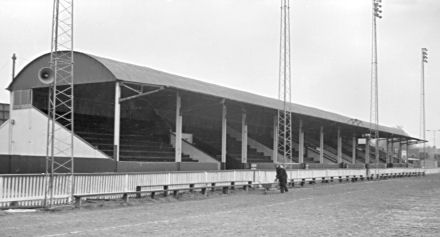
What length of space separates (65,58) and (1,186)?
454 inches

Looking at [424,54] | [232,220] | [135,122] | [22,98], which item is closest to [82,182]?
[232,220]

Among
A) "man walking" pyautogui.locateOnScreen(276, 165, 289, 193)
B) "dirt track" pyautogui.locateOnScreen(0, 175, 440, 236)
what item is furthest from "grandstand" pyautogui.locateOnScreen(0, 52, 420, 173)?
"dirt track" pyautogui.locateOnScreen(0, 175, 440, 236)

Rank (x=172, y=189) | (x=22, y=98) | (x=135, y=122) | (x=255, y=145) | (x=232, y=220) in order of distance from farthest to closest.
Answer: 1. (x=255, y=145)
2. (x=135, y=122)
3. (x=22, y=98)
4. (x=172, y=189)
5. (x=232, y=220)

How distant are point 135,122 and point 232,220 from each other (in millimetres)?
24833

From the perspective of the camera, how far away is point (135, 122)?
39.0 metres

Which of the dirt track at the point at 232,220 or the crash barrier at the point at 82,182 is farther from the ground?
the crash barrier at the point at 82,182

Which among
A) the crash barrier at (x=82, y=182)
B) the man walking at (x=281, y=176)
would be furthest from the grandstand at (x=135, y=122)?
the man walking at (x=281, y=176)

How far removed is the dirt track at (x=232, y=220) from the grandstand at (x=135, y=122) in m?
7.18

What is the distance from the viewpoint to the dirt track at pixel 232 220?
41.5 feet

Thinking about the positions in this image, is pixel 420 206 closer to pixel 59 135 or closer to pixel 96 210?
pixel 96 210

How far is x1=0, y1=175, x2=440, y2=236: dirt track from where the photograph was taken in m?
12.6

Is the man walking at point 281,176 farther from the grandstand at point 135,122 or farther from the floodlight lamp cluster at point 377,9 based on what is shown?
the floodlight lamp cluster at point 377,9

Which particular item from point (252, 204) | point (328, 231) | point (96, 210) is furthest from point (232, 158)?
point (328, 231)

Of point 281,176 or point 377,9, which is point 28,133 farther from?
point 377,9
